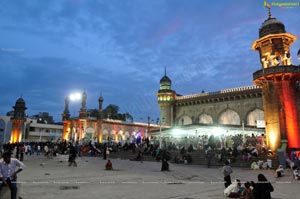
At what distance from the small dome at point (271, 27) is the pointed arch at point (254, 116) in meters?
17.5

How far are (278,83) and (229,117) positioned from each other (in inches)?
794

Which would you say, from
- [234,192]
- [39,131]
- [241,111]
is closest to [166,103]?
[241,111]

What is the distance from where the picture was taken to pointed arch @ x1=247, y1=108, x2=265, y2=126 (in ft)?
130

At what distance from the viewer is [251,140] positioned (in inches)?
1066

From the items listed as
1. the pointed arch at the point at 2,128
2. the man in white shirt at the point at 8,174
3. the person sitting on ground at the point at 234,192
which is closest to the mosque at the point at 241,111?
the pointed arch at the point at 2,128

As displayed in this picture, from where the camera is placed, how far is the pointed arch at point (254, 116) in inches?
1564

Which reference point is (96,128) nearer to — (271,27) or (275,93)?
(275,93)

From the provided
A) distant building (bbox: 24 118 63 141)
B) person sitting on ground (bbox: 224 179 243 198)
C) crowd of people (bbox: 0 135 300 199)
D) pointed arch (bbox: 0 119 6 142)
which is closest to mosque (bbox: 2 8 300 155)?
crowd of people (bbox: 0 135 300 199)

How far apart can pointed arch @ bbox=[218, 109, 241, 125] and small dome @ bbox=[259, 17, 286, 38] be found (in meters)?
19.4

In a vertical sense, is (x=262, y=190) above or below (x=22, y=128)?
below

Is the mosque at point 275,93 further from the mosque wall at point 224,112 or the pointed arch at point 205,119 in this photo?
the pointed arch at point 205,119

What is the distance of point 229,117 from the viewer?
143 feet

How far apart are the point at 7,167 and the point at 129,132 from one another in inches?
1963

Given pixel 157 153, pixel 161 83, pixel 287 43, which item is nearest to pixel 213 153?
pixel 157 153
